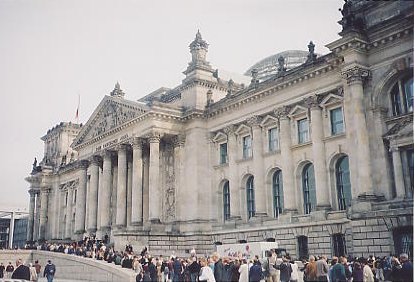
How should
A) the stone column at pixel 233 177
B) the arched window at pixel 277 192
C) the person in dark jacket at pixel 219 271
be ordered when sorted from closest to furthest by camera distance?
the person in dark jacket at pixel 219 271
the arched window at pixel 277 192
the stone column at pixel 233 177

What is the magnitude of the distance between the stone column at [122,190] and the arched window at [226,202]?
32.5ft

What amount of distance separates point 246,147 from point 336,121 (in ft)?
32.9

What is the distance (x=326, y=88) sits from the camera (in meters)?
35.0

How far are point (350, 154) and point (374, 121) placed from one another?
2573 mm

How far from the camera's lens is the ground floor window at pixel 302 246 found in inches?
1358

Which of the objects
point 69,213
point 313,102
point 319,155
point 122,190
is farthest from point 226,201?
point 69,213

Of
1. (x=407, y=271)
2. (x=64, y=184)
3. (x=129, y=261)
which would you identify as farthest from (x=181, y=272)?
(x=64, y=184)

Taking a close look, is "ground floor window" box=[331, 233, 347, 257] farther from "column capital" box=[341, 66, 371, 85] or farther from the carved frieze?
the carved frieze

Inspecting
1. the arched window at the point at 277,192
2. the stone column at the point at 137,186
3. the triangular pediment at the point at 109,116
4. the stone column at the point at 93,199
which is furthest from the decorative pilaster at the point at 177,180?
the stone column at the point at 93,199

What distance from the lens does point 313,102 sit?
118 feet

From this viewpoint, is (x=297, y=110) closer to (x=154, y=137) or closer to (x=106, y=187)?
(x=154, y=137)

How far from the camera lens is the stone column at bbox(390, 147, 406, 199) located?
28219 millimetres

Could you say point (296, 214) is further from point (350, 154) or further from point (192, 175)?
point (192, 175)

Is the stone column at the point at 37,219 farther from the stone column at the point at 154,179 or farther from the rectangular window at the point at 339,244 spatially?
the rectangular window at the point at 339,244
